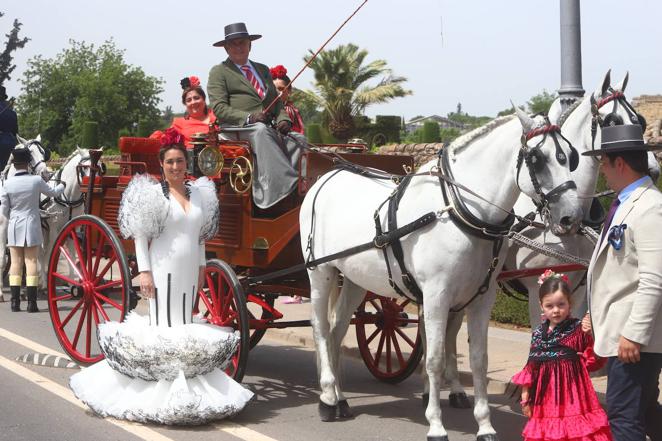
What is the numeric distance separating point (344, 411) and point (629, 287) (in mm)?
3061

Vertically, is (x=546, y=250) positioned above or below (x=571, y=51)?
below

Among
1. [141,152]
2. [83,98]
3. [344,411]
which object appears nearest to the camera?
[344,411]

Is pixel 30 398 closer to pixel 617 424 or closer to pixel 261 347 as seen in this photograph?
pixel 261 347

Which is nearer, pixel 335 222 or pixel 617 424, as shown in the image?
pixel 617 424

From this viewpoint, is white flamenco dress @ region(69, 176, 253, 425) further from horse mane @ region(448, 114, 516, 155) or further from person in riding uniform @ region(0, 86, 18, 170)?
person in riding uniform @ region(0, 86, 18, 170)

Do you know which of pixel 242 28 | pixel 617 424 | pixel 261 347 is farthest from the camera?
pixel 261 347

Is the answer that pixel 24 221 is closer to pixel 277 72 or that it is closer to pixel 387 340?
pixel 277 72

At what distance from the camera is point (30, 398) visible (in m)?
7.21

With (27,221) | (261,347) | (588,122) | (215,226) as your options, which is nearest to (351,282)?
(215,226)

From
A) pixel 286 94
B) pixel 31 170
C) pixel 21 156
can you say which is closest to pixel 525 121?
pixel 286 94

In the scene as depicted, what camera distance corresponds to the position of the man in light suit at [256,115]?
762 cm

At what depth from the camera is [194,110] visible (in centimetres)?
909

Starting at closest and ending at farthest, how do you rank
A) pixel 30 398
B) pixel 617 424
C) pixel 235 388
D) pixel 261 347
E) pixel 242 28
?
pixel 617 424, pixel 235 388, pixel 30 398, pixel 242 28, pixel 261 347

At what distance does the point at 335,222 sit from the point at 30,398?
2.68 m
